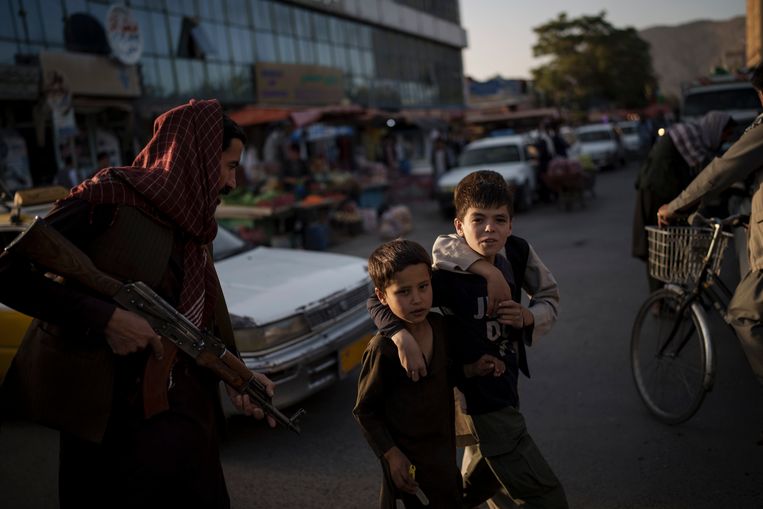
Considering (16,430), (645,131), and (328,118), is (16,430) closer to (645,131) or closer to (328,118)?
(328,118)

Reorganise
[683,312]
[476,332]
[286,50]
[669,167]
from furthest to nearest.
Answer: [286,50] < [669,167] < [683,312] < [476,332]

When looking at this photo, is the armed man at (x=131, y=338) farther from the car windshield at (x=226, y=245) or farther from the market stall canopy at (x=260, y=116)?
the market stall canopy at (x=260, y=116)

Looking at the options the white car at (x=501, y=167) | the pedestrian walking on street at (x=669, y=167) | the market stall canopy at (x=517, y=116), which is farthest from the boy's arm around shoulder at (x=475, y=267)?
the market stall canopy at (x=517, y=116)

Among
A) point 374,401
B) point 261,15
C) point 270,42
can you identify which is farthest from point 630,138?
point 374,401

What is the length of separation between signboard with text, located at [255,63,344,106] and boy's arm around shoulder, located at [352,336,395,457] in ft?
72.9

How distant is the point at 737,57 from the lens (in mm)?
33688

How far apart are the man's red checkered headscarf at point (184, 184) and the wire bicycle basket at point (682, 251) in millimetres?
2435

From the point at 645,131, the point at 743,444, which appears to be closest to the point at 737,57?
the point at 645,131

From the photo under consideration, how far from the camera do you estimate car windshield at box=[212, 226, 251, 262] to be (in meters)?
5.59

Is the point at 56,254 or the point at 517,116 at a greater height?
the point at 517,116

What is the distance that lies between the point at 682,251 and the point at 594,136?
76.6 ft

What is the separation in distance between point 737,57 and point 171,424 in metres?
38.6

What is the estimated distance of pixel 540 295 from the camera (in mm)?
2480

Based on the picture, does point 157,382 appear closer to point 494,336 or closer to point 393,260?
point 393,260
